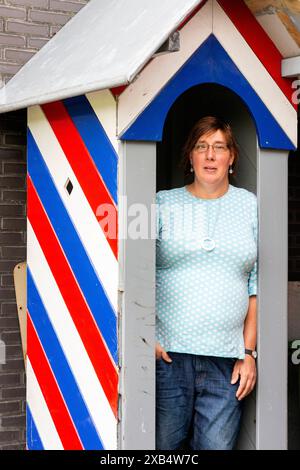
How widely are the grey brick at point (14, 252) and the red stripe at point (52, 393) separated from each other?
406 millimetres

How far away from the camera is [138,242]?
3656 millimetres

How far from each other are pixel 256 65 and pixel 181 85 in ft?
1.35

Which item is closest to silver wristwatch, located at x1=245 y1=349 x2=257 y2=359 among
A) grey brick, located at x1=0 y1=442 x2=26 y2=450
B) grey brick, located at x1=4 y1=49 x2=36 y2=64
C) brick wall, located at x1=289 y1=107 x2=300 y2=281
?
grey brick, located at x1=0 y1=442 x2=26 y2=450

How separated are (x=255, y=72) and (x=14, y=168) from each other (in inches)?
54.2

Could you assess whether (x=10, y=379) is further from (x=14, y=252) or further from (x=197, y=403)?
(x=197, y=403)

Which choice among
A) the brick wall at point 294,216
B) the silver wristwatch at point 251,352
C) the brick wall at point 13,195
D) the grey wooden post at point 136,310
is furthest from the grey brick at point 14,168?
the brick wall at point 294,216

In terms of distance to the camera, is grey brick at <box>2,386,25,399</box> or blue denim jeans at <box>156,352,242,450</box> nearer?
blue denim jeans at <box>156,352,242,450</box>

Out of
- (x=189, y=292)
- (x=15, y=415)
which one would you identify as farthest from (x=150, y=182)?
(x=15, y=415)

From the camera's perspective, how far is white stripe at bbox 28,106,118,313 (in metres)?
3.69

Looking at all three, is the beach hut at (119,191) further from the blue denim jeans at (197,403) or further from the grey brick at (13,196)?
the grey brick at (13,196)

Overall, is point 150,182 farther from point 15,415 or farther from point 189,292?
point 15,415

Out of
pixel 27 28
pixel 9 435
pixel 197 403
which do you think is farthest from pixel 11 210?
pixel 197 403

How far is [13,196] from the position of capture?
4.60 metres

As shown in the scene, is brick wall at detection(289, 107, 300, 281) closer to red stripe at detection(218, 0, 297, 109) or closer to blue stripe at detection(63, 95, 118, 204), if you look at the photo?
red stripe at detection(218, 0, 297, 109)
